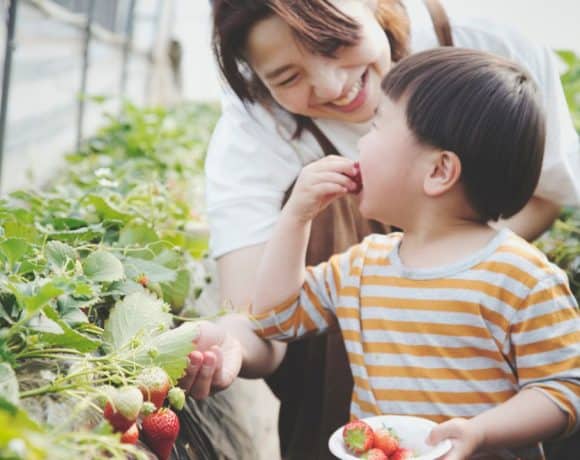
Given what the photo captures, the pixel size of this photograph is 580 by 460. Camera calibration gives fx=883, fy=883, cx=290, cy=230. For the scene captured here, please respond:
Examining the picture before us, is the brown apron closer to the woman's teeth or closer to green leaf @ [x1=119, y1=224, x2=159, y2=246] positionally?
the woman's teeth

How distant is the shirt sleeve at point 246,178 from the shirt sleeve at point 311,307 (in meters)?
0.32

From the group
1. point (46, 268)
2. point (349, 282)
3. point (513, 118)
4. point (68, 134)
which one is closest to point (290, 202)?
point (349, 282)

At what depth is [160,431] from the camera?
49.3 inches

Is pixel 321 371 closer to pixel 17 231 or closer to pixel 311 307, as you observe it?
pixel 311 307

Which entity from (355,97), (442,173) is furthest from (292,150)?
(442,173)

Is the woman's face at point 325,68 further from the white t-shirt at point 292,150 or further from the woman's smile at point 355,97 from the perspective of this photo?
the white t-shirt at point 292,150

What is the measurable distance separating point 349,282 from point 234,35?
628 millimetres

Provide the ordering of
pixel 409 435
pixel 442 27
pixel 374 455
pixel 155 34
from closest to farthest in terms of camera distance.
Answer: pixel 374 455, pixel 409 435, pixel 442 27, pixel 155 34

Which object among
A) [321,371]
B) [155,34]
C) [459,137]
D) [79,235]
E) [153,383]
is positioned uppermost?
[459,137]

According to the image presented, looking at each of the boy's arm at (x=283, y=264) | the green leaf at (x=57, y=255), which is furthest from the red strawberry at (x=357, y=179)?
the green leaf at (x=57, y=255)

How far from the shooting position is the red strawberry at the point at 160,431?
4.09 feet

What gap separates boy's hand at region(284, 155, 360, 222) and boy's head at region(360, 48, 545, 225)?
0.04 meters

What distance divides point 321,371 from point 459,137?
982 millimetres

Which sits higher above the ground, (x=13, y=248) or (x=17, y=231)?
(x=13, y=248)
